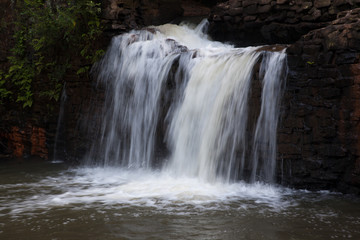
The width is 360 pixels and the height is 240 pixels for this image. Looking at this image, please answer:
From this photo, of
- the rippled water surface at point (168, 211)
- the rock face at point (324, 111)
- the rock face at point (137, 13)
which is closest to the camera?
the rippled water surface at point (168, 211)

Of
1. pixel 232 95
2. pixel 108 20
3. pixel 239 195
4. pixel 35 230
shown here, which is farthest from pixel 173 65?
pixel 35 230

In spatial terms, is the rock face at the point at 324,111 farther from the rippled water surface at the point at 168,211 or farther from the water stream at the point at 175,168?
the rippled water surface at the point at 168,211

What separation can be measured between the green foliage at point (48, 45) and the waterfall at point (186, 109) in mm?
1064

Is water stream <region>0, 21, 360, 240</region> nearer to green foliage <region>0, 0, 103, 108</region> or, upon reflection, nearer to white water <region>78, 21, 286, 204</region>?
white water <region>78, 21, 286, 204</region>

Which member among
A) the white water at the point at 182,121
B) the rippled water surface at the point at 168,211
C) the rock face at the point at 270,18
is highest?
the rock face at the point at 270,18

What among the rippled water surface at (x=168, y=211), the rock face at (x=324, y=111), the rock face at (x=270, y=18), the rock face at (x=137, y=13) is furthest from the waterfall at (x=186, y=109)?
the rock face at (x=270, y=18)

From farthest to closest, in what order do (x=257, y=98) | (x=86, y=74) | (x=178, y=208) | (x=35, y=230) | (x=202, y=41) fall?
(x=202, y=41), (x=86, y=74), (x=257, y=98), (x=178, y=208), (x=35, y=230)

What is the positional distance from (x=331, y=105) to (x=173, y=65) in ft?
12.2

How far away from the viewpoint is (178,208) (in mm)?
5699

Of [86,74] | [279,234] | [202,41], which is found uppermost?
[202,41]

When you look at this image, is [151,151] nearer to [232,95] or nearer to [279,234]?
[232,95]

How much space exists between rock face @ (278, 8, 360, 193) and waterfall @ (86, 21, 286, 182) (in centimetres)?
27

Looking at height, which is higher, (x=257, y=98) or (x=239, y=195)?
(x=257, y=98)

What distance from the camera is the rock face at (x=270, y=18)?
31.6 feet
